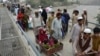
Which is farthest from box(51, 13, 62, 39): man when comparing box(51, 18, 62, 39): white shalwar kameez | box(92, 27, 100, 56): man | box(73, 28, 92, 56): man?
box(92, 27, 100, 56): man

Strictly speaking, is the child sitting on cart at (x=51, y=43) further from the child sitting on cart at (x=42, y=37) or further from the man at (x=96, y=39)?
the man at (x=96, y=39)

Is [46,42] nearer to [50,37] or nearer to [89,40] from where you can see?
[50,37]

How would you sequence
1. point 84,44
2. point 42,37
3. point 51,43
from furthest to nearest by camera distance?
point 42,37 < point 51,43 < point 84,44

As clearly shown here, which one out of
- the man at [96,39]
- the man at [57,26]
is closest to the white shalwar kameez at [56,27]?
the man at [57,26]

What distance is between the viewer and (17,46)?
12.5 meters

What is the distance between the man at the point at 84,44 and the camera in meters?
4.55

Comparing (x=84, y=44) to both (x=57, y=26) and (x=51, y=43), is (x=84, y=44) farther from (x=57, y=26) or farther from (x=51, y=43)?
(x=57, y=26)

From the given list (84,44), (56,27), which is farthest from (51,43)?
(84,44)

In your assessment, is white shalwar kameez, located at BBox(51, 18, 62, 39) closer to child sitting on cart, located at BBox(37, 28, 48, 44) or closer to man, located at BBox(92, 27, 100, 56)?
child sitting on cart, located at BBox(37, 28, 48, 44)

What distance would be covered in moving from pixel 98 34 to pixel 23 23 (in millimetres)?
7584

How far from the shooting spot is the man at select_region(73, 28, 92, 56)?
14.9 ft

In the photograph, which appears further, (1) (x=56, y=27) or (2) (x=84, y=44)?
(1) (x=56, y=27)

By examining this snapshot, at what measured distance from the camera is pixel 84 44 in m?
4.77

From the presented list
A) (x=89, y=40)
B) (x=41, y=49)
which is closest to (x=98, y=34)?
(x=89, y=40)
